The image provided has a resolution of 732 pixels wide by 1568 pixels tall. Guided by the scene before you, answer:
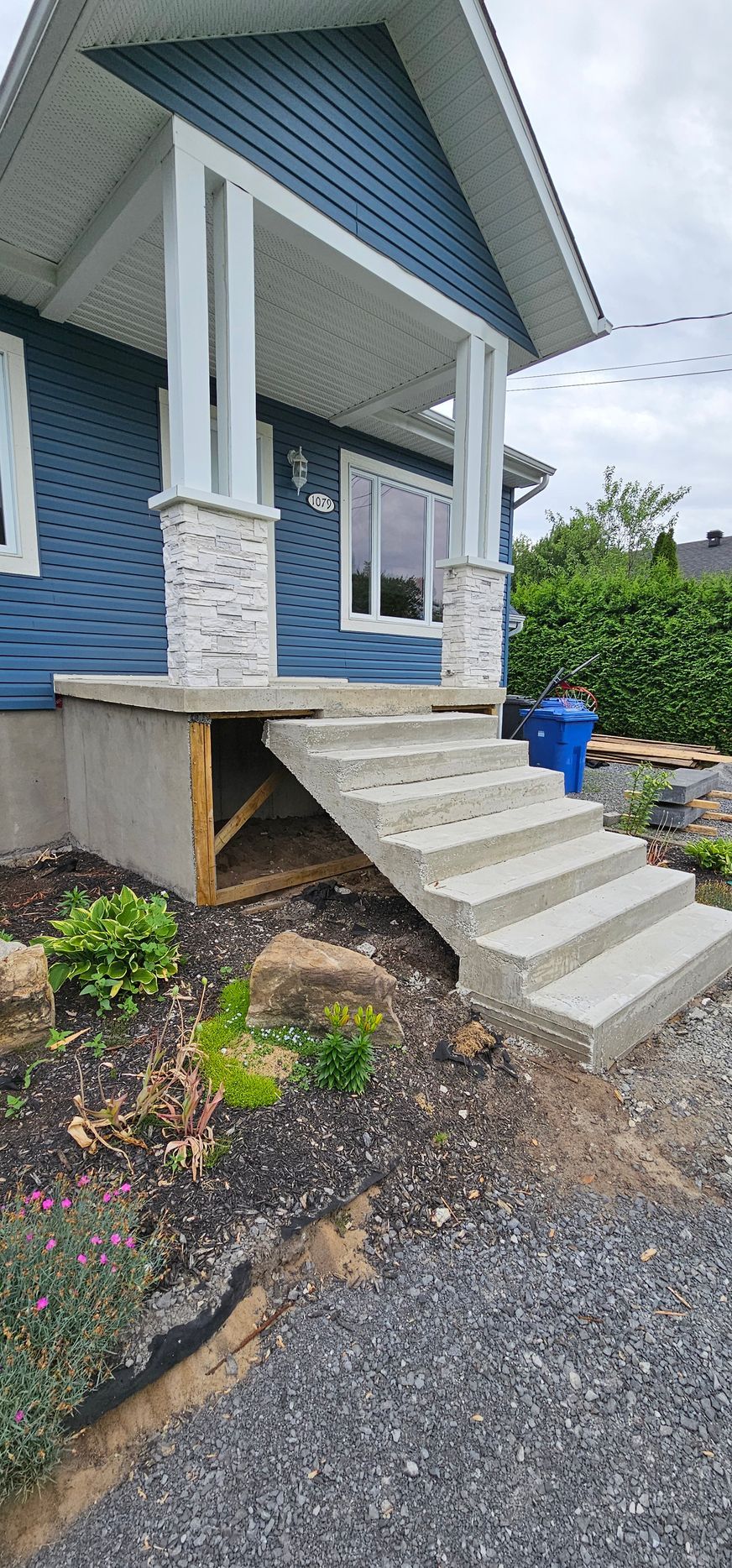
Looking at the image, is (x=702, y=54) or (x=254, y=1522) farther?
(x=702, y=54)

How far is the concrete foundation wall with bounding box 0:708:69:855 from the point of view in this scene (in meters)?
4.45

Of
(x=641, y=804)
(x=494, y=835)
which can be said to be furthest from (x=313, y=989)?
(x=641, y=804)

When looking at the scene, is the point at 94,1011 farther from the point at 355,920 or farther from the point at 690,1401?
the point at 690,1401

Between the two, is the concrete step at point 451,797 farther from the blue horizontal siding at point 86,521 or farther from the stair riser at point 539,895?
the blue horizontal siding at point 86,521

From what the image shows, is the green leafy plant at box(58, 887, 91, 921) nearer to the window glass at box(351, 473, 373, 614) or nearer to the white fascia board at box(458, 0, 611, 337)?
the window glass at box(351, 473, 373, 614)

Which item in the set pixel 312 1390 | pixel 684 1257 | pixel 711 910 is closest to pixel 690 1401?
pixel 684 1257

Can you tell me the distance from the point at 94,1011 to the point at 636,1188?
1.89 metres

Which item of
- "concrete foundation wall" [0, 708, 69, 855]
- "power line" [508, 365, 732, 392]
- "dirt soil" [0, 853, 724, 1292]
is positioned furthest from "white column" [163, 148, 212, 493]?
"power line" [508, 365, 732, 392]

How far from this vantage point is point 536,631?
1257 centimetres

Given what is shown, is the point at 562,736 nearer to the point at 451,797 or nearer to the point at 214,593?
the point at 451,797

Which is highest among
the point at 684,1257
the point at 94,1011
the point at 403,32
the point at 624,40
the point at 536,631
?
the point at 624,40

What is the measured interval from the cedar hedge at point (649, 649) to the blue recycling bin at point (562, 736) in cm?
468

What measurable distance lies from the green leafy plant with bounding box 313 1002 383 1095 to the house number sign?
5252 millimetres

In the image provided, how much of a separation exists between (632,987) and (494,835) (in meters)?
0.93
